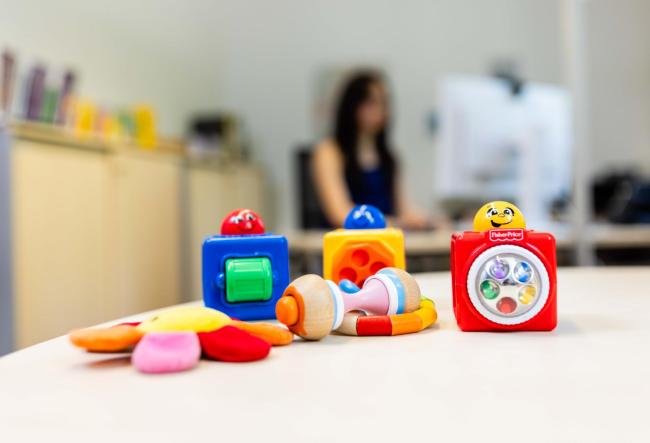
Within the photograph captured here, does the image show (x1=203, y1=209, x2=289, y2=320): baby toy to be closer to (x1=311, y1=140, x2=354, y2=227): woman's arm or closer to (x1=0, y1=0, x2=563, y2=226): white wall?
(x1=311, y1=140, x2=354, y2=227): woman's arm

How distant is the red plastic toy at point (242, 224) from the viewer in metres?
0.62

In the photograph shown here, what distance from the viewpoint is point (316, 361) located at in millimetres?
423

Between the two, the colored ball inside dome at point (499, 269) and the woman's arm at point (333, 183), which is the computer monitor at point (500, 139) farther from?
the colored ball inside dome at point (499, 269)

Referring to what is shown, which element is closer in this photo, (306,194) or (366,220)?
(366,220)

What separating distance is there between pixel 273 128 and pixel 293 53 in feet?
1.56

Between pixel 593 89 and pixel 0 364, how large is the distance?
11.1ft

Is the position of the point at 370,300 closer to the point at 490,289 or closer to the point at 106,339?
the point at 490,289

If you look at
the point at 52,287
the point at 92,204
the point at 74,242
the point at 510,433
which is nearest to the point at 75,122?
the point at 92,204

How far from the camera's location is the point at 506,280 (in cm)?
50

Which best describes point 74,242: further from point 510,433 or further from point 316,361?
point 510,433

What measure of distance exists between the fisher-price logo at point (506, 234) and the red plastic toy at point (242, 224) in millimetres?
238

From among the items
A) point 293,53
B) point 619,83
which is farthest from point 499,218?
point 293,53

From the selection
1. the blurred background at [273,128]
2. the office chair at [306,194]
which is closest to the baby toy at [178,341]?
the blurred background at [273,128]

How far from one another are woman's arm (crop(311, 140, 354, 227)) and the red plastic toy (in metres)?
1.45
